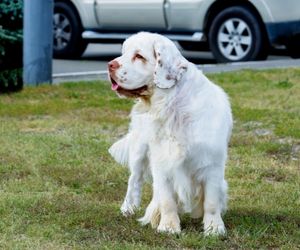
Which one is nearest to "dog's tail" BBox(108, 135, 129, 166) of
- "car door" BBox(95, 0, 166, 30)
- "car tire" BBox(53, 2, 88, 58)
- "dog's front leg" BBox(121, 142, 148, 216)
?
"dog's front leg" BBox(121, 142, 148, 216)

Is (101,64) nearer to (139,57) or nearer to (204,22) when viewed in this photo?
(204,22)

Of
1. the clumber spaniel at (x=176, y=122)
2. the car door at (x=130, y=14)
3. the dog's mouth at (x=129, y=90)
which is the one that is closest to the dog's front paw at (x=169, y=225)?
Result: the clumber spaniel at (x=176, y=122)

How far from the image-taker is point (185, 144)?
527 centimetres

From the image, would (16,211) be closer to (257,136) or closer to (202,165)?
(202,165)

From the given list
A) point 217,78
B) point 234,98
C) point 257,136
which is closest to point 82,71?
point 217,78

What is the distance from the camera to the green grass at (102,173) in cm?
538

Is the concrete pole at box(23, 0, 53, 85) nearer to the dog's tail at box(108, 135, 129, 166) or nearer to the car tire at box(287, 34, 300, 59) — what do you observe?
the car tire at box(287, 34, 300, 59)

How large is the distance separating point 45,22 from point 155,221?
245 inches

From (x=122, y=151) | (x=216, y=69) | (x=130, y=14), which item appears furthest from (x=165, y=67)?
(x=130, y=14)

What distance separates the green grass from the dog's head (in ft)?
2.86

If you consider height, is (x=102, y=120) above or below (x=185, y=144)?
below

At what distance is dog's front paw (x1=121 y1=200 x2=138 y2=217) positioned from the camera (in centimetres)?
592

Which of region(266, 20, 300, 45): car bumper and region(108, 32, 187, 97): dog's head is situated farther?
region(266, 20, 300, 45): car bumper

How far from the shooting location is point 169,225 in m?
5.48
